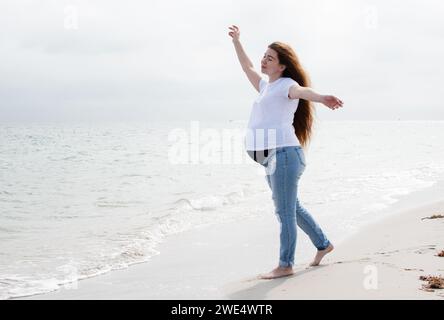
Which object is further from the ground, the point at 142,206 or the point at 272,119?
the point at 272,119

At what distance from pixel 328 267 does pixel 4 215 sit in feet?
28.2

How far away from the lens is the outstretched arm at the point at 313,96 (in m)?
3.87

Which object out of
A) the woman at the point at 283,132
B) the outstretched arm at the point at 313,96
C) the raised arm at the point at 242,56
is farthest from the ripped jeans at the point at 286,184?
the raised arm at the point at 242,56

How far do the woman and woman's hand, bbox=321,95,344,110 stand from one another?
0.35 meters

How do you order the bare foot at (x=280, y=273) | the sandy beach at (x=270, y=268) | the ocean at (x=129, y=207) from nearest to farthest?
1. the sandy beach at (x=270, y=268)
2. the bare foot at (x=280, y=273)
3. the ocean at (x=129, y=207)

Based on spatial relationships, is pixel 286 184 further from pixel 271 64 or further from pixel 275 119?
pixel 271 64

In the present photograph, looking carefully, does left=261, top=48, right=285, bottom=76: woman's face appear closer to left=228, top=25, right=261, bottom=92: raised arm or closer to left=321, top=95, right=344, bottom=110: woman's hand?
left=228, top=25, right=261, bottom=92: raised arm

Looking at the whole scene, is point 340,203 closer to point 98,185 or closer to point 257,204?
point 257,204

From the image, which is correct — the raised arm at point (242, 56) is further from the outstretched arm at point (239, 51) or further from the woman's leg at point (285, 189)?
the woman's leg at point (285, 189)

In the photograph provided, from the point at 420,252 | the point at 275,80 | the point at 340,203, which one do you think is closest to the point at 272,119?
the point at 275,80

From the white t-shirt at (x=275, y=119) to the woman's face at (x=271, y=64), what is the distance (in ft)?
0.43

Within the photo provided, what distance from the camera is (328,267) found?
5.02 m

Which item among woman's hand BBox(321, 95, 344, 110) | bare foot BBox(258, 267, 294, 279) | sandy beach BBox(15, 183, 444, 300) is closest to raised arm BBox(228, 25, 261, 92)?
woman's hand BBox(321, 95, 344, 110)

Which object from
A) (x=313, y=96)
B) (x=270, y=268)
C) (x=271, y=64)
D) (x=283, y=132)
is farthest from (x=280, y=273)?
(x=271, y=64)
